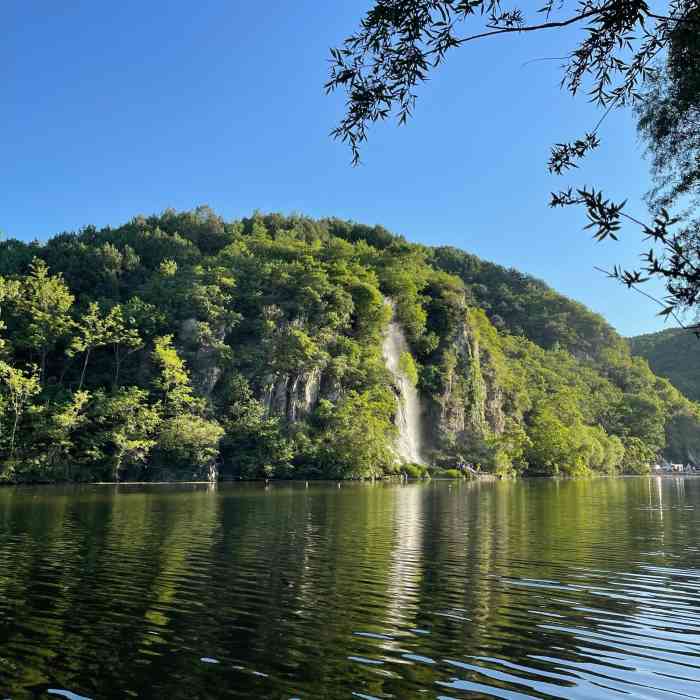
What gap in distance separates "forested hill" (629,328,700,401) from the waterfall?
3958 inches

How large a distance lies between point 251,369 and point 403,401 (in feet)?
73.4

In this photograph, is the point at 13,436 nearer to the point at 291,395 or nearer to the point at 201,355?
the point at 201,355

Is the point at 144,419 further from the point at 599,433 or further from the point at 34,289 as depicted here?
the point at 599,433

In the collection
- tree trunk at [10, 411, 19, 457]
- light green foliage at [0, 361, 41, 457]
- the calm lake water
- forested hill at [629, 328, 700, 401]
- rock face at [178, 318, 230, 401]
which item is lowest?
the calm lake water

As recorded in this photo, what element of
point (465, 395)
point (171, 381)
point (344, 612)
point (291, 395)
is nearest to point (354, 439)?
point (291, 395)

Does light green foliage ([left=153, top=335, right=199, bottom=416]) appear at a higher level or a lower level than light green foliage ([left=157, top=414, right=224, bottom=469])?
higher

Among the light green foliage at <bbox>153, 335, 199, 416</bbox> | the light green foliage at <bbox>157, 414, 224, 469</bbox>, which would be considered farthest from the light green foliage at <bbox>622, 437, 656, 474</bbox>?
the light green foliage at <bbox>153, 335, 199, 416</bbox>

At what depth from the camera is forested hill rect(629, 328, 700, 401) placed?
16762 cm

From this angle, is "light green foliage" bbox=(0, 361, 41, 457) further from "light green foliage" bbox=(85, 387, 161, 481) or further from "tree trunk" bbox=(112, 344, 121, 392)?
"tree trunk" bbox=(112, 344, 121, 392)

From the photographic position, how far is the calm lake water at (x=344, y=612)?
8000 millimetres

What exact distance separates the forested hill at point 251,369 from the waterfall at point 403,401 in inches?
12.8

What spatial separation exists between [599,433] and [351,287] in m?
54.3

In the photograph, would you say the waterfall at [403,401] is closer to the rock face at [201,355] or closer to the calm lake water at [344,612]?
the rock face at [201,355]

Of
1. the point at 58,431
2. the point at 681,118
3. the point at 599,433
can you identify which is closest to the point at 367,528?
the point at 681,118
